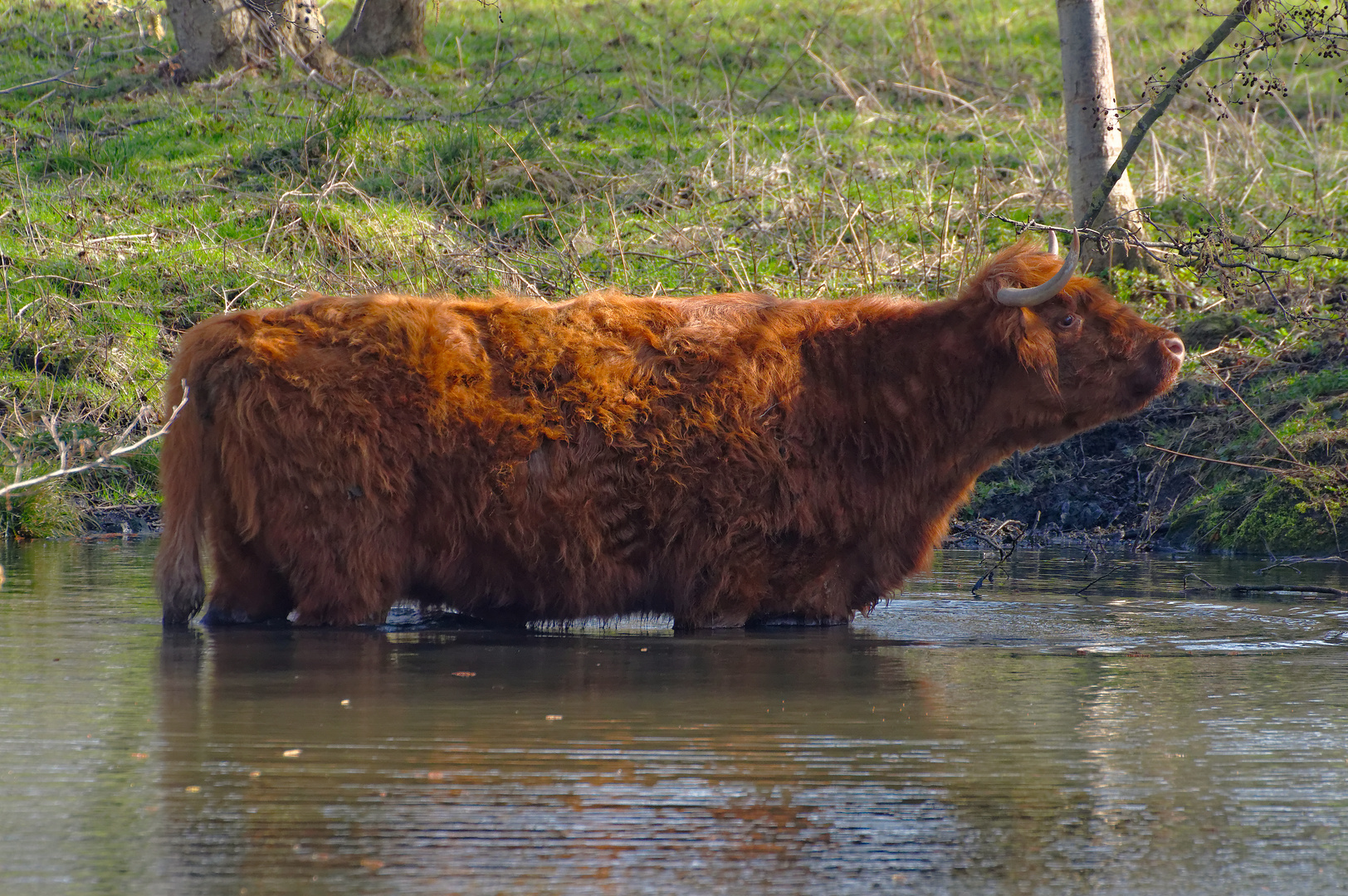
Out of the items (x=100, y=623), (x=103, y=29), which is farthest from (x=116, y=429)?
(x=103, y=29)

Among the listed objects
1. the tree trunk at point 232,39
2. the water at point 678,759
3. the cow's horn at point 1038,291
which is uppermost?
the tree trunk at point 232,39

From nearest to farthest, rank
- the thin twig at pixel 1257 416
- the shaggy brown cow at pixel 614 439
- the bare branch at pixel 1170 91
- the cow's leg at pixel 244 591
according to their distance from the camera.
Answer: the shaggy brown cow at pixel 614 439 → the cow's leg at pixel 244 591 → the thin twig at pixel 1257 416 → the bare branch at pixel 1170 91

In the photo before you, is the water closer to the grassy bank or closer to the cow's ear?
the cow's ear

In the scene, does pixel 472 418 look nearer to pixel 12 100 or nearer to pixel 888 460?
pixel 888 460

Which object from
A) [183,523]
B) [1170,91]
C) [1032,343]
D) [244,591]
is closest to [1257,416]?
[1170,91]

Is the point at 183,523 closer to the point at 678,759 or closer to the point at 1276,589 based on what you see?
the point at 678,759

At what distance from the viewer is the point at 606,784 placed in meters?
3.18

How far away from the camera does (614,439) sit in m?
5.59

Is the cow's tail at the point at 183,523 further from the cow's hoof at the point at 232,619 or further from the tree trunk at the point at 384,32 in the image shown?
the tree trunk at the point at 384,32

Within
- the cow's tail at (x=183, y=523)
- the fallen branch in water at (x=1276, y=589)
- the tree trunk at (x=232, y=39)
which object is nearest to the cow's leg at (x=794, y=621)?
the fallen branch in water at (x=1276, y=589)

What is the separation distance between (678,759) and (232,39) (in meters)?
12.3

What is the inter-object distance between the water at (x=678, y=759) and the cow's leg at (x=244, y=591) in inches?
8.9

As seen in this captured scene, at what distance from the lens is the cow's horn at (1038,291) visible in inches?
229

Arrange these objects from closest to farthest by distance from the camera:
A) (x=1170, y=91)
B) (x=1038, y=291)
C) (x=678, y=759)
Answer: (x=678, y=759) < (x=1038, y=291) < (x=1170, y=91)
